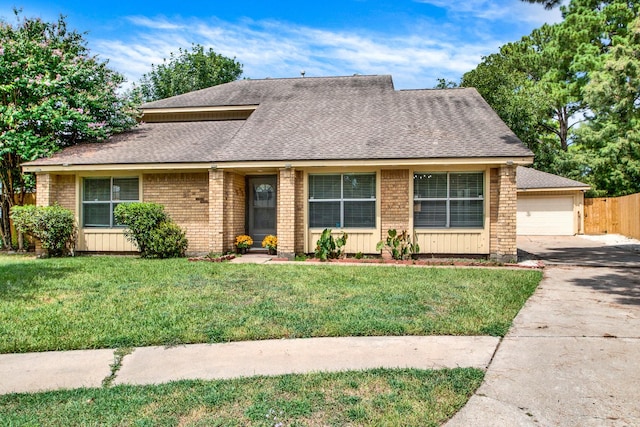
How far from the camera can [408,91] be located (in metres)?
16.4

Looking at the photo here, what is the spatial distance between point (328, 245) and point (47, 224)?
7.63 meters

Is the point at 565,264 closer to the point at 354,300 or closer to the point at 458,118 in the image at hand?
the point at 458,118

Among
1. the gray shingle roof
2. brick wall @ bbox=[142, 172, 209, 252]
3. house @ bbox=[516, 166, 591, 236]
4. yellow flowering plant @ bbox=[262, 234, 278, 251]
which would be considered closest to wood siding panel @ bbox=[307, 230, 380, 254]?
yellow flowering plant @ bbox=[262, 234, 278, 251]

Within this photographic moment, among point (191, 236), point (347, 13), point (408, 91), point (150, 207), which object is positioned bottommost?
point (191, 236)

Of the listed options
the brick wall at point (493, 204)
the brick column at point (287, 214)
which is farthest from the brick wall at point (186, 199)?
the brick wall at point (493, 204)

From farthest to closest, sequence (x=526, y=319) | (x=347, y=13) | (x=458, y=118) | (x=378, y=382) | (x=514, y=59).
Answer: (x=514, y=59)
(x=347, y=13)
(x=458, y=118)
(x=526, y=319)
(x=378, y=382)

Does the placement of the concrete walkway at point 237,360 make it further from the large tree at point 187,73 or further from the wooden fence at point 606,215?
the large tree at point 187,73

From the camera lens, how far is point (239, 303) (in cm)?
646

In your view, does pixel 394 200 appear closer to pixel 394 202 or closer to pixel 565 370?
pixel 394 202

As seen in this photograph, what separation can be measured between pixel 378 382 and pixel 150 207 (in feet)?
31.9

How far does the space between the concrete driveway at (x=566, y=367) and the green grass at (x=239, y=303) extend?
1.51 feet

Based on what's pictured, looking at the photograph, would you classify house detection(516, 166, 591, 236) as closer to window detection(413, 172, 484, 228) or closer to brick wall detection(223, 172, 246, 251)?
window detection(413, 172, 484, 228)

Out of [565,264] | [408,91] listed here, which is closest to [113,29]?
[408,91]

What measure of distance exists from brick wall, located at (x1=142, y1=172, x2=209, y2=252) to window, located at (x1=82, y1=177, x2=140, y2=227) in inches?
21.1
